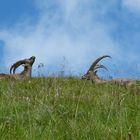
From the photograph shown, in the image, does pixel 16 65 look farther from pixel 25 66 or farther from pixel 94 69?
pixel 94 69

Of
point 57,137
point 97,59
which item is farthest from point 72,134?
point 97,59

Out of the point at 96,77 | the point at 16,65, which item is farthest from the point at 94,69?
the point at 16,65

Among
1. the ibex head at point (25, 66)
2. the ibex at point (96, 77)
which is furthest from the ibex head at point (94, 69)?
the ibex head at point (25, 66)

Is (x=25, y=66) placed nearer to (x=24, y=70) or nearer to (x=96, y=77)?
(x=24, y=70)

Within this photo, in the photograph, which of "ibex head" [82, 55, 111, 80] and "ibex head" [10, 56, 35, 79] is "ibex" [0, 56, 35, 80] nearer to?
"ibex head" [10, 56, 35, 79]

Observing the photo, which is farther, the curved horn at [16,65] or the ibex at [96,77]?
the curved horn at [16,65]

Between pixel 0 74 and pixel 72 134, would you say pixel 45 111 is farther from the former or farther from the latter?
pixel 0 74

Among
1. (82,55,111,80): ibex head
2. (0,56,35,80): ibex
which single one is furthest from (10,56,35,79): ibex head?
(82,55,111,80): ibex head

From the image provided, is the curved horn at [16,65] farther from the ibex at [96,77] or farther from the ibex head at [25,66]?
the ibex at [96,77]

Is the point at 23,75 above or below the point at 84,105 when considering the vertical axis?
above

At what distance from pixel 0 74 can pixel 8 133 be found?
13702mm

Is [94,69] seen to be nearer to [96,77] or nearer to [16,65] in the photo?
[96,77]

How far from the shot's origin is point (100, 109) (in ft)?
24.8

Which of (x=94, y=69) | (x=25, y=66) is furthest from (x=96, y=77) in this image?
(x=25, y=66)
